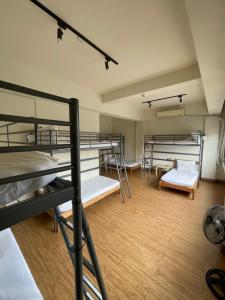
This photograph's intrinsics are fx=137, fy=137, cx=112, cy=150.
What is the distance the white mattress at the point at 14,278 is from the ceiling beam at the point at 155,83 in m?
2.94

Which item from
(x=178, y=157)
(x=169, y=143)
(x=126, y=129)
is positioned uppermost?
(x=126, y=129)

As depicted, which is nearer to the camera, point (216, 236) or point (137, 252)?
point (216, 236)

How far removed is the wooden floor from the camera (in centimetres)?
131

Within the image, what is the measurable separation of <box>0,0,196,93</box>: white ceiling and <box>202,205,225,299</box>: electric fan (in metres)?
1.98

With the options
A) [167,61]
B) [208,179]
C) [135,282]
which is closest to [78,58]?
[167,61]

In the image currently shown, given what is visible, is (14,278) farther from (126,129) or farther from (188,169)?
(126,129)

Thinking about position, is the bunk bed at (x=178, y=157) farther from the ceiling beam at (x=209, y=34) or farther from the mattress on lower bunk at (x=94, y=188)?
the ceiling beam at (x=209, y=34)

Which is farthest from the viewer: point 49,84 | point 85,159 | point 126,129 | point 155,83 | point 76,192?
point 126,129

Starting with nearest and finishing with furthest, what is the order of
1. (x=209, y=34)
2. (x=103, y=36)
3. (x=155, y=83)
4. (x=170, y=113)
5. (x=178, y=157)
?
(x=209, y=34) → (x=103, y=36) → (x=155, y=83) → (x=170, y=113) → (x=178, y=157)

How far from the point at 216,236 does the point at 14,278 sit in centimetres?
177

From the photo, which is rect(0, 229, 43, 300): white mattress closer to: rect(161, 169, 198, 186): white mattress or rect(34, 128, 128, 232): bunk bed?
rect(34, 128, 128, 232): bunk bed

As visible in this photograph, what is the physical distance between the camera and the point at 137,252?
170 cm

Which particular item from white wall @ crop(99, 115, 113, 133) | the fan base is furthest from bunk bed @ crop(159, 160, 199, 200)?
white wall @ crop(99, 115, 113, 133)

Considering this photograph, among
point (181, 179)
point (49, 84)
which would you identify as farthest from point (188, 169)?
point (49, 84)
